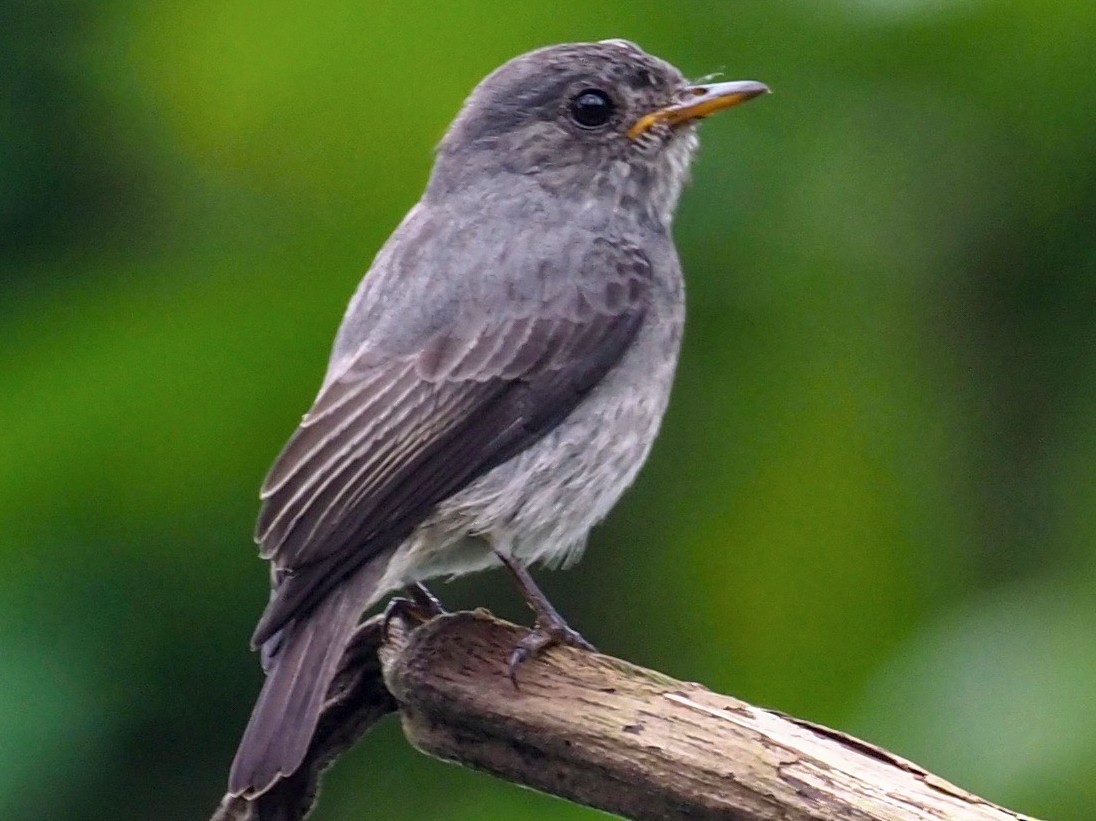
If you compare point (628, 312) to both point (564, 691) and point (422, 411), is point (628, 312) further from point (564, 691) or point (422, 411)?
point (564, 691)

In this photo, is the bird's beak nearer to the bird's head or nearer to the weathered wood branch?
the bird's head

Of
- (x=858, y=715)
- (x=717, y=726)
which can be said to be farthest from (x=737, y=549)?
(x=717, y=726)

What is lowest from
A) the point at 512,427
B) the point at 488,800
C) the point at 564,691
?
the point at 488,800

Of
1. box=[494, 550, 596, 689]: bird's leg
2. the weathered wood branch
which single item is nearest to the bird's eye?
box=[494, 550, 596, 689]: bird's leg

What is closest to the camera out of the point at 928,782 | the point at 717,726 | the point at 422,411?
the point at 928,782

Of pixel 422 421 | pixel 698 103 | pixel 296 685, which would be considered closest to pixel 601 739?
pixel 296 685

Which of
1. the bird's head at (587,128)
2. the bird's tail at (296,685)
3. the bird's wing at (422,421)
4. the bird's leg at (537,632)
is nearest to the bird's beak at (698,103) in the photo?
the bird's head at (587,128)

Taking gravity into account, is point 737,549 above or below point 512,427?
below

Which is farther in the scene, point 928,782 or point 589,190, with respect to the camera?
point 589,190

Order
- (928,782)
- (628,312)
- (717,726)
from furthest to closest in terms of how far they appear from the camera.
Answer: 1. (628,312)
2. (717,726)
3. (928,782)
